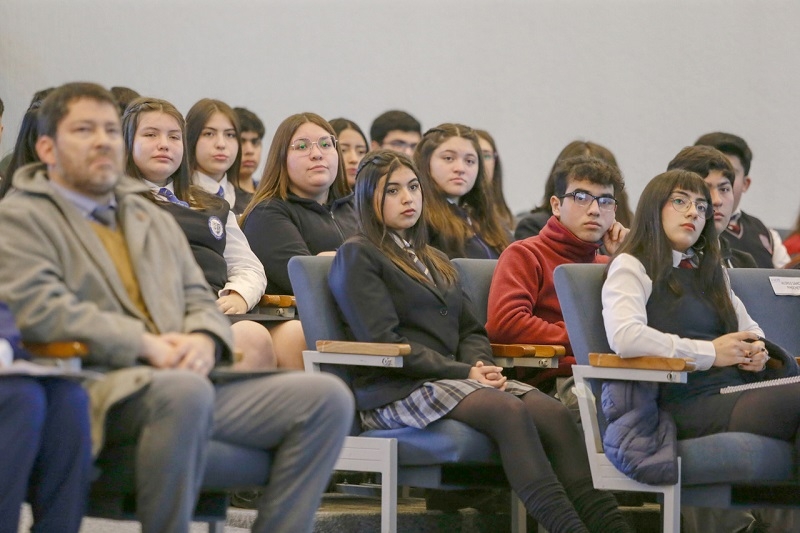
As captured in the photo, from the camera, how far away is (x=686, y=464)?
3.01 metres

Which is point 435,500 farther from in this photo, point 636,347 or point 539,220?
point 539,220

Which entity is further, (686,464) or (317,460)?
(686,464)

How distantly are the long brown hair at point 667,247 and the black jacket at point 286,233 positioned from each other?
118cm

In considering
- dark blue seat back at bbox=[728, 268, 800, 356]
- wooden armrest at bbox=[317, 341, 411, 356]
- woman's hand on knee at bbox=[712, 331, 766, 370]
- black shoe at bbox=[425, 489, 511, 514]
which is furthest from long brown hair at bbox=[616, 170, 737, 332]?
black shoe at bbox=[425, 489, 511, 514]

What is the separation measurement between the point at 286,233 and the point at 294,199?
0.19 metres

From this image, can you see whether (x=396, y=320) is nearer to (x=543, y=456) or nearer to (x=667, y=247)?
(x=543, y=456)

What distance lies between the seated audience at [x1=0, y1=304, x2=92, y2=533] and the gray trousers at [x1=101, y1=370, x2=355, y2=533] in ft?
0.37

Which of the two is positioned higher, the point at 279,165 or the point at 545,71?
the point at 545,71

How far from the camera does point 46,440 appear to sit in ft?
7.13

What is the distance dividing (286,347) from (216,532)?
0.99 m

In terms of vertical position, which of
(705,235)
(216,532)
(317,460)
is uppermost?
(705,235)

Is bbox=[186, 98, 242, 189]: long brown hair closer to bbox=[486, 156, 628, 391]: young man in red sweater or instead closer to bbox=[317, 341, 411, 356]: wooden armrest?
bbox=[486, 156, 628, 391]: young man in red sweater

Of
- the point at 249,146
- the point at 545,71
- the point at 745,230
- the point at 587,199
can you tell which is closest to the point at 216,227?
the point at 587,199

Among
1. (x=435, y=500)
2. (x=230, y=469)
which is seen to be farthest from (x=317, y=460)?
(x=435, y=500)
